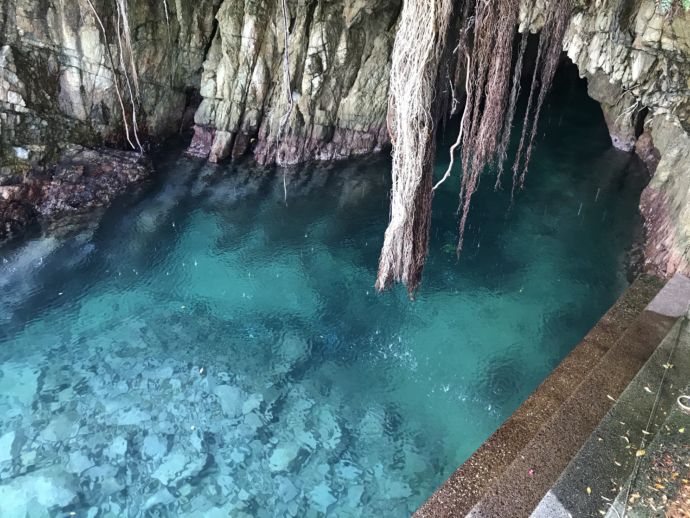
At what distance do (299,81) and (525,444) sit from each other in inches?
366

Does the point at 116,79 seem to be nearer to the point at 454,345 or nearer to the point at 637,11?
the point at 454,345

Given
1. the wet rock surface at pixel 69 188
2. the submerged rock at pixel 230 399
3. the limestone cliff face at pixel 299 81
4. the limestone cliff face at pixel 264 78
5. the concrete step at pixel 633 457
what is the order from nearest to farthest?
the concrete step at pixel 633 457, the submerged rock at pixel 230 399, the limestone cliff face at pixel 264 78, the wet rock surface at pixel 69 188, the limestone cliff face at pixel 299 81

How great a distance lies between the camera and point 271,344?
7.20 meters

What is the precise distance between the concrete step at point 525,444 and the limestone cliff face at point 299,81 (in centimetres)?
768

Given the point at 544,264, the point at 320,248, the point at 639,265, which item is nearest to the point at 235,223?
the point at 320,248

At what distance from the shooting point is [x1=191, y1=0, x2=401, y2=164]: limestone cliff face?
34.4 feet

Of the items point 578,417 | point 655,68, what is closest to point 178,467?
point 578,417

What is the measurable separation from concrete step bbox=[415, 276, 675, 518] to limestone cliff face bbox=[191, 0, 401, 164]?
25.2ft

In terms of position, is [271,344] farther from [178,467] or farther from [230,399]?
[178,467]

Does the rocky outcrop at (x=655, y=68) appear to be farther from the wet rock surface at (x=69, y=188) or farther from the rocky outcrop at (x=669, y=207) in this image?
the wet rock surface at (x=69, y=188)

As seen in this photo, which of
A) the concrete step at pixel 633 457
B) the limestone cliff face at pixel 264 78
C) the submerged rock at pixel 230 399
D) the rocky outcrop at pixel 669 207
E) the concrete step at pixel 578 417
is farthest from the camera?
the limestone cliff face at pixel 264 78

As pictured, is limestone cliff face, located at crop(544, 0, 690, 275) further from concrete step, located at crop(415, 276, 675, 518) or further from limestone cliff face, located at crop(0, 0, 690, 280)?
concrete step, located at crop(415, 276, 675, 518)

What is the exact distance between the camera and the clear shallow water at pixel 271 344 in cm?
550

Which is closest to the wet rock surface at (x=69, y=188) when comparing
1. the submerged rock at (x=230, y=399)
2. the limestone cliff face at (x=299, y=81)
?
the limestone cliff face at (x=299, y=81)
